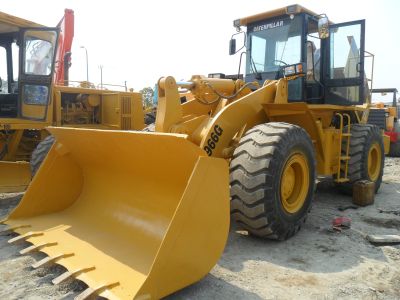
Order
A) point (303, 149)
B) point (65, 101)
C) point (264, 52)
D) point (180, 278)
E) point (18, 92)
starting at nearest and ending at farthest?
point (180, 278)
point (303, 149)
point (264, 52)
point (18, 92)
point (65, 101)

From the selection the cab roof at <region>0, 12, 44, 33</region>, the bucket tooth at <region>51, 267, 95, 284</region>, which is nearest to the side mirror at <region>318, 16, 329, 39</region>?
A: the bucket tooth at <region>51, 267, 95, 284</region>

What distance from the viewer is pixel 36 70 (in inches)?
260

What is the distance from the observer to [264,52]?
5801 mm

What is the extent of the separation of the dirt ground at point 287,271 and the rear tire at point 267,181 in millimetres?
240

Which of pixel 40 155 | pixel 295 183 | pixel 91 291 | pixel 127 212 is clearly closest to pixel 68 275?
pixel 91 291

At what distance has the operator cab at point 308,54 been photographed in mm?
5492

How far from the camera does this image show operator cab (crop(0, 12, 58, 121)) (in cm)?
652

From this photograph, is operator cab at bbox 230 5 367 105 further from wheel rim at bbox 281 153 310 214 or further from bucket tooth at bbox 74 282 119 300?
bucket tooth at bbox 74 282 119 300

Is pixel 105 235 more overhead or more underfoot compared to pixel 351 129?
more underfoot

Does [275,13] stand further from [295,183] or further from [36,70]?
[36,70]

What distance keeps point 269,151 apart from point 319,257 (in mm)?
1079

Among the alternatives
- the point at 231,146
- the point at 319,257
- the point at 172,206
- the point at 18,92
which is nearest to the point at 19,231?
the point at 172,206

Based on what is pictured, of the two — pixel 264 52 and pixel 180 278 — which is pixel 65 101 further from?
pixel 180 278

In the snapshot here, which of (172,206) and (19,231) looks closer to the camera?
(172,206)
